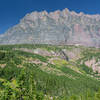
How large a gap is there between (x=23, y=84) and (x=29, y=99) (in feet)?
14.2

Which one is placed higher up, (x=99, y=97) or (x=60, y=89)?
(x=99, y=97)

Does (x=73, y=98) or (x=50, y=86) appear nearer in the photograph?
(x=73, y=98)

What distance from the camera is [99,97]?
250ft

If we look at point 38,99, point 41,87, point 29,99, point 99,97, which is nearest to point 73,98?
point 99,97

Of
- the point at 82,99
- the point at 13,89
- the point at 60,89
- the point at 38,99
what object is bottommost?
the point at 60,89

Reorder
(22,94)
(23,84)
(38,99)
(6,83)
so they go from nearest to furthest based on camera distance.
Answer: (6,83) < (22,94) < (23,84) < (38,99)

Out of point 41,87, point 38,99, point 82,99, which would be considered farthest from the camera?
point 41,87

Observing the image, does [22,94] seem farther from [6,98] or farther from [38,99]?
[38,99]

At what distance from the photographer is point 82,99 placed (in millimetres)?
102125

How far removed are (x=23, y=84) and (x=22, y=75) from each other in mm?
2371

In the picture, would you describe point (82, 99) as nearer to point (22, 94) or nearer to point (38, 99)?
point (38, 99)

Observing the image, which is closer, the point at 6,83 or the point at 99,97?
the point at 6,83

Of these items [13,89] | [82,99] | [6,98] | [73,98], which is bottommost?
[82,99]

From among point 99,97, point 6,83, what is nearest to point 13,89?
point 6,83
